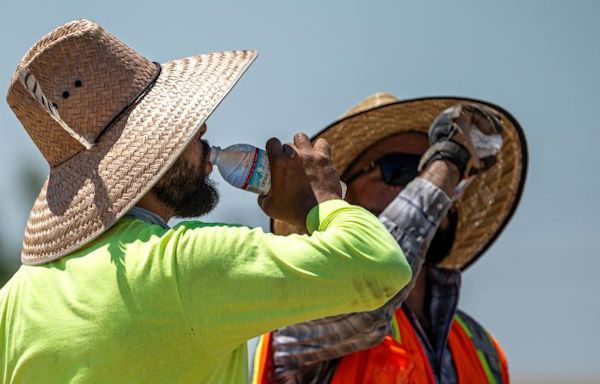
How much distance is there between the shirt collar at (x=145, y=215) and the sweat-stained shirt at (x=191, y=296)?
9cm

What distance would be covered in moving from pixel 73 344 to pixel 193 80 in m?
0.66

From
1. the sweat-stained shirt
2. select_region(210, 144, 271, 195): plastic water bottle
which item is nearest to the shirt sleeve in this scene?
the sweat-stained shirt

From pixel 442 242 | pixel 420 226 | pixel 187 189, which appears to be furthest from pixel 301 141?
pixel 442 242

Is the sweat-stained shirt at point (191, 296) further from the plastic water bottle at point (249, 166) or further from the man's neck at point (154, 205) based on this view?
the plastic water bottle at point (249, 166)

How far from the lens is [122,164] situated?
7.99 feet

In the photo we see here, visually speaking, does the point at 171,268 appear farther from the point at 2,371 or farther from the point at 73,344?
the point at 2,371

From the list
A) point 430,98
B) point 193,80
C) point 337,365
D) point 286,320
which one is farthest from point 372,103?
point 286,320

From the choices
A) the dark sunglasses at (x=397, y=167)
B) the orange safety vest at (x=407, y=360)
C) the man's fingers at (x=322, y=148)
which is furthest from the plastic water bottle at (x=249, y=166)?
the dark sunglasses at (x=397, y=167)

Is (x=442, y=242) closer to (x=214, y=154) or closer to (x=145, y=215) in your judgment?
(x=214, y=154)

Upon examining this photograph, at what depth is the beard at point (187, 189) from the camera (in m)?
2.53

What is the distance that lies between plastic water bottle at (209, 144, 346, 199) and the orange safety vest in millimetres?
1204

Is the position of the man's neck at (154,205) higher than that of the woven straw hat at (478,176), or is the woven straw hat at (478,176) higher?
the woven straw hat at (478,176)

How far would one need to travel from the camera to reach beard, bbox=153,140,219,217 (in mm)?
2527

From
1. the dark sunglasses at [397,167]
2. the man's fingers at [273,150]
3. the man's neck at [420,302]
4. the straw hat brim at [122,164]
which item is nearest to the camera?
the straw hat brim at [122,164]
